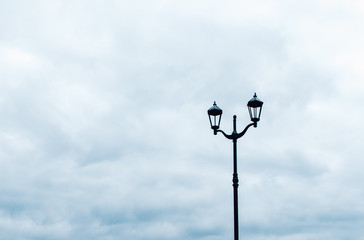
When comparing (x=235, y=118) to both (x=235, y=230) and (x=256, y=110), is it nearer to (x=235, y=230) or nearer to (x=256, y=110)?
(x=256, y=110)

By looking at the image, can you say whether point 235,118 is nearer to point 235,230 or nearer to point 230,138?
point 230,138

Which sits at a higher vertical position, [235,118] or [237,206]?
[235,118]

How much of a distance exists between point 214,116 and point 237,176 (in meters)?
2.12

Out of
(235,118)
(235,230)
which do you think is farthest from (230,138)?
(235,230)

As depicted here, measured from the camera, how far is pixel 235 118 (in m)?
36.8

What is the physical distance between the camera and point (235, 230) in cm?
3531

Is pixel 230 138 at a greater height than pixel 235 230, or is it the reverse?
pixel 230 138

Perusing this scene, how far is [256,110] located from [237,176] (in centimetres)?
214

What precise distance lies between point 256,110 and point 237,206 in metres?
3.08

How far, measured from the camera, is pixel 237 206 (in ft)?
117

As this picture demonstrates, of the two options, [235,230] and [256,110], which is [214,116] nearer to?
[256,110]

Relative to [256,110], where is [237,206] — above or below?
below

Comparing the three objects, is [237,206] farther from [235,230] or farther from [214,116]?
[214,116]

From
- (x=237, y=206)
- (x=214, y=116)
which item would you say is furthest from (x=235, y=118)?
(x=237, y=206)
